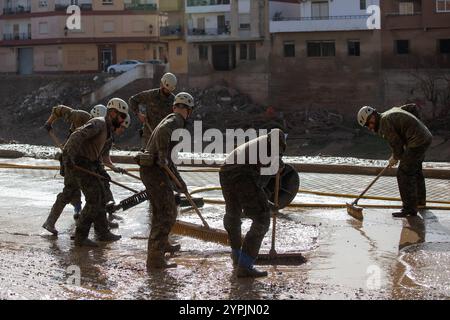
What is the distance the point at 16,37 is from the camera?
63.9 meters

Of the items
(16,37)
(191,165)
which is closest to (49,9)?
(16,37)

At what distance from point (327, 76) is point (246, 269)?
144ft

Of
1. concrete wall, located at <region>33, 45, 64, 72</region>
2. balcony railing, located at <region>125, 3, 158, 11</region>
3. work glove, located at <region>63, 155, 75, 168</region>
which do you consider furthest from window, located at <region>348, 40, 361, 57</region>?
work glove, located at <region>63, 155, 75, 168</region>

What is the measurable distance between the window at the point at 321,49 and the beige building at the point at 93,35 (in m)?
14.4

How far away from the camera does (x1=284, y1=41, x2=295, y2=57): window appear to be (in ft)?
168

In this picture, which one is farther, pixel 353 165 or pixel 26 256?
pixel 353 165

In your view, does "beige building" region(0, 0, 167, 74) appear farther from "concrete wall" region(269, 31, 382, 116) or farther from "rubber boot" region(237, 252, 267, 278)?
"rubber boot" region(237, 252, 267, 278)

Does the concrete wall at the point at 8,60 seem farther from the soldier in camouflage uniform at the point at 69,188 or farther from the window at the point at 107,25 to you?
the soldier in camouflage uniform at the point at 69,188

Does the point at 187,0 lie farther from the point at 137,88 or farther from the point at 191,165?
the point at 191,165

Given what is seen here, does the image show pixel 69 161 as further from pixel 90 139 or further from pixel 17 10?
pixel 17 10

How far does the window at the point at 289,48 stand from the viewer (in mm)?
51062

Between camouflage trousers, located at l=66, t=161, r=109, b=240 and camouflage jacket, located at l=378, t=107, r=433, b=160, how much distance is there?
3.92m

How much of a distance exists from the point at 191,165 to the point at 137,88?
118 feet

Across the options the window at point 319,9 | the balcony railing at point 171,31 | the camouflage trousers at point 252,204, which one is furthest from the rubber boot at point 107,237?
the balcony railing at point 171,31
